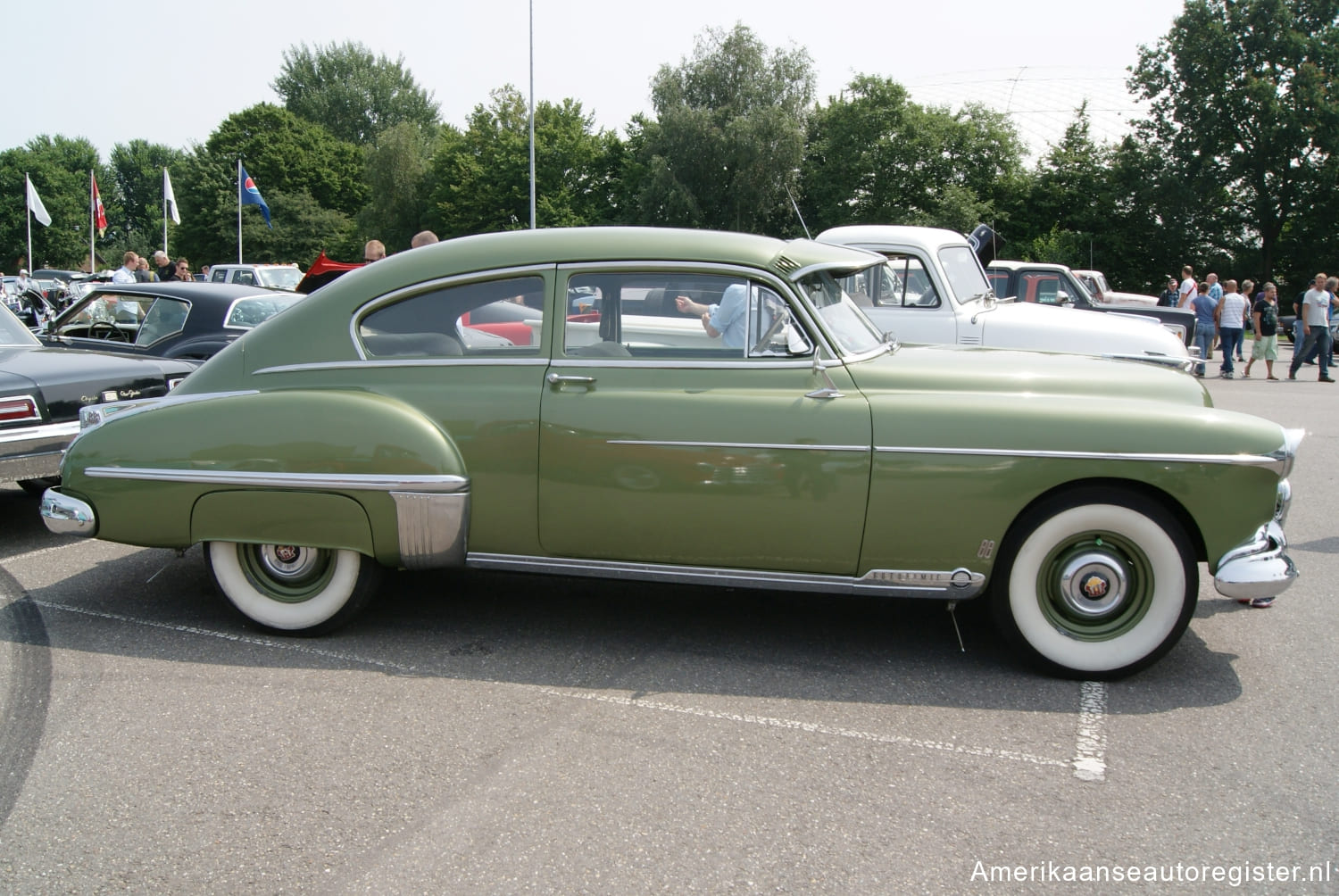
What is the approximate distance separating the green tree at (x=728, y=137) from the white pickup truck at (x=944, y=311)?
4364cm

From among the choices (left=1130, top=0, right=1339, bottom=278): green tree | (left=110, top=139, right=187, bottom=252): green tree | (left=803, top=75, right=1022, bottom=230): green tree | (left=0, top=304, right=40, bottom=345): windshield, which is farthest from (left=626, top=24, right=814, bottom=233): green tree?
(left=110, top=139, right=187, bottom=252): green tree

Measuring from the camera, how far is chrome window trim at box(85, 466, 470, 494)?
13.3ft

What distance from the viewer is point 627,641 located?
434 cm

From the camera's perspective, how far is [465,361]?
421 cm

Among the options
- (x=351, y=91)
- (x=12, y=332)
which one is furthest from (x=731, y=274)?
(x=351, y=91)

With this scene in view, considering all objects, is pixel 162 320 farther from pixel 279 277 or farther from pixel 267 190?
pixel 267 190

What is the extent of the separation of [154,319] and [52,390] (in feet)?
6.99

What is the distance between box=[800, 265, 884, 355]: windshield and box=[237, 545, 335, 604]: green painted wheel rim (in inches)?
90.4

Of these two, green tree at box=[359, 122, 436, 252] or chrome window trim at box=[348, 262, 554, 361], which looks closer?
chrome window trim at box=[348, 262, 554, 361]

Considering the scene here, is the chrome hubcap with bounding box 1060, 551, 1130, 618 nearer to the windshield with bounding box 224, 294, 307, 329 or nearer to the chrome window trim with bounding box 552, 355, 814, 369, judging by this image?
Result: the chrome window trim with bounding box 552, 355, 814, 369

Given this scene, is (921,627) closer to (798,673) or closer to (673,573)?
(798,673)

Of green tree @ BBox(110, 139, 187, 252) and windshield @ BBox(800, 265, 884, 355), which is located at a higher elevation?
green tree @ BBox(110, 139, 187, 252)

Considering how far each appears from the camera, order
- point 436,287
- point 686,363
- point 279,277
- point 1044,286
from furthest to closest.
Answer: point 279,277
point 1044,286
point 436,287
point 686,363

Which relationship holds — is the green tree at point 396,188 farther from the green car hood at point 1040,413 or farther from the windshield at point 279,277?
the green car hood at point 1040,413
